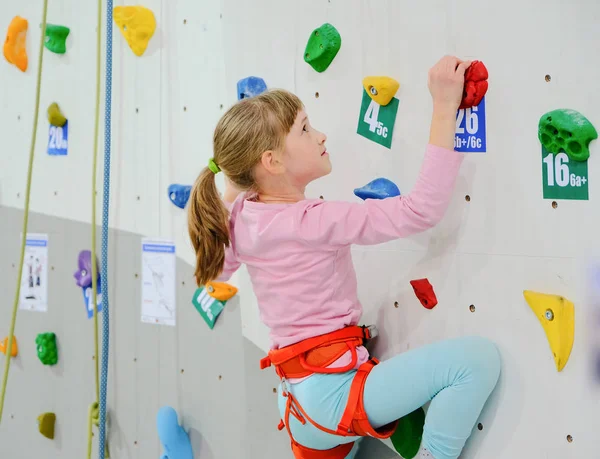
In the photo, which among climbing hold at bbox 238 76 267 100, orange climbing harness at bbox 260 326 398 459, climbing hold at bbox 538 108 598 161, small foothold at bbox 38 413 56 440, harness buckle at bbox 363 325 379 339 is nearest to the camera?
climbing hold at bbox 538 108 598 161

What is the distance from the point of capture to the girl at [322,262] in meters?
0.94

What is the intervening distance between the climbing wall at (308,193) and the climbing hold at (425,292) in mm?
18

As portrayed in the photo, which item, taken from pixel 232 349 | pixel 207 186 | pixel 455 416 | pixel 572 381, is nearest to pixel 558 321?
pixel 572 381

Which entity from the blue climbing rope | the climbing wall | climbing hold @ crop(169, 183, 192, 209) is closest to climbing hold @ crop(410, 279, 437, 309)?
the climbing wall

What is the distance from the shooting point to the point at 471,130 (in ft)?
3.24

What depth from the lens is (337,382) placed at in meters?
1.00

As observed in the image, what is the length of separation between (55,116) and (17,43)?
0.97 feet

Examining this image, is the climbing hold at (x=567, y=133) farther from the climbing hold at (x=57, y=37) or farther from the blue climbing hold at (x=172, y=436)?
the climbing hold at (x=57, y=37)

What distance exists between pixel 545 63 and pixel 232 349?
85cm

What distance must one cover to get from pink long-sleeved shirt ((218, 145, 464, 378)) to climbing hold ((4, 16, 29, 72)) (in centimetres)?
105

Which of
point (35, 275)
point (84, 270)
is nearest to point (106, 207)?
point (84, 270)

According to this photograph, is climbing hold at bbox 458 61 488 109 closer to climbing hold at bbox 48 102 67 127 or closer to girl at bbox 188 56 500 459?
girl at bbox 188 56 500 459

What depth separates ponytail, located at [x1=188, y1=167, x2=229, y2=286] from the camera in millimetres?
1046

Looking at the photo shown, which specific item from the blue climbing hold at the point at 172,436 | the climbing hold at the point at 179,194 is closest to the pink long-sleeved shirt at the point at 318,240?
the climbing hold at the point at 179,194
